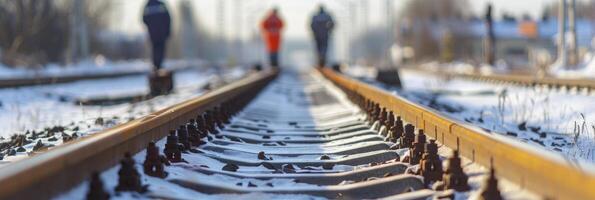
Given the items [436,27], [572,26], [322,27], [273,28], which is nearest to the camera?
[572,26]

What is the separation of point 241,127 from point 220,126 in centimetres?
61

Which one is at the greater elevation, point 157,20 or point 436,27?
point 157,20

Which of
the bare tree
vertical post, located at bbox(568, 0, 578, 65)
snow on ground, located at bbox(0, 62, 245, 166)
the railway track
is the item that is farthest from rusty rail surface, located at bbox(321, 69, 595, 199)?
the bare tree

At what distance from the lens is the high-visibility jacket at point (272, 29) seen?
1415 inches

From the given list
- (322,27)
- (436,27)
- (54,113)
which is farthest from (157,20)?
(436,27)

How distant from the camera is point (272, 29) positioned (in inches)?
1452

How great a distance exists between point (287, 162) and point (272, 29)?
29982 millimetres

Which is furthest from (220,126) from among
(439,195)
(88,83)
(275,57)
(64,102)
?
(275,57)

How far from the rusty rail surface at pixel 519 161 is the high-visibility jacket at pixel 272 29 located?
28750 mm

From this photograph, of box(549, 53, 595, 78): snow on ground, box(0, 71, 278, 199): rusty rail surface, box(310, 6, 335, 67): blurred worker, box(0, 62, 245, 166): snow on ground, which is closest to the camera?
box(0, 71, 278, 199): rusty rail surface

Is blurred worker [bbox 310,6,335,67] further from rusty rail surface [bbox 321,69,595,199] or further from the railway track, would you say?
rusty rail surface [bbox 321,69,595,199]

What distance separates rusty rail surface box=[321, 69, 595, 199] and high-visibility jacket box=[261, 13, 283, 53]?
1132 inches

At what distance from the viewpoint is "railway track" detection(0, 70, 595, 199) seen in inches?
175

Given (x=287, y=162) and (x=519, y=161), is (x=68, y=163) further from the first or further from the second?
(x=287, y=162)
